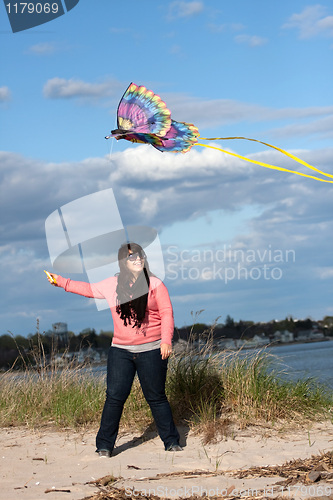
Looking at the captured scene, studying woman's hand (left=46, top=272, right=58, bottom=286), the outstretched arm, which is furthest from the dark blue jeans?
woman's hand (left=46, top=272, right=58, bottom=286)

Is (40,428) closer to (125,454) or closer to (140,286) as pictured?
(125,454)

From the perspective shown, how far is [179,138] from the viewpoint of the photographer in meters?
5.22

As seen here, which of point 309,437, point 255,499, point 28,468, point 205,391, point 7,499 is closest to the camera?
point 255,499

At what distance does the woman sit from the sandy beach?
312mm

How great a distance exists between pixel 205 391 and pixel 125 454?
1350 mm

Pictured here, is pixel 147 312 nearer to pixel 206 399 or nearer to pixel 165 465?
pixel 165 465

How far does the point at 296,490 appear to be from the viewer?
4.34 m

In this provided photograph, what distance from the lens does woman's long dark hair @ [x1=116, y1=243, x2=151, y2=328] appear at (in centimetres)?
566

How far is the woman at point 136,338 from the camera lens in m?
5.66

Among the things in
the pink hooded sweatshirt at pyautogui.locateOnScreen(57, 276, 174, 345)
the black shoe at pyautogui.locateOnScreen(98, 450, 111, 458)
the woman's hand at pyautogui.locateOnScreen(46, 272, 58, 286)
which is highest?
the woman's hand at pyautogui.locateOnScreen(46, 272, 58, 286)

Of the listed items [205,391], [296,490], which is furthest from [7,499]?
[205,391]

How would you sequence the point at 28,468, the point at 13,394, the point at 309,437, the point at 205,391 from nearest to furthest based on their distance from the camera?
1. the point at 28,468
2. the point at 309,437
3. the point at 205,391
4. the point at 13,394

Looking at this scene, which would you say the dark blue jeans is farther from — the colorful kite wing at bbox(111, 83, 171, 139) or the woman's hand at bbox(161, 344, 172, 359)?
the colorful kite wing at bbox(111, 83, 171, 139)

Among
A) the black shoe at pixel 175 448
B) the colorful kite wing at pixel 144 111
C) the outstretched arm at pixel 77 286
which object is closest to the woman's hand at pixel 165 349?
the outstretched arm at pixel 77 286
